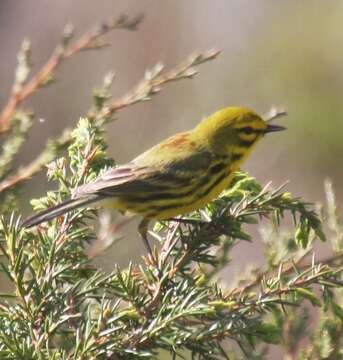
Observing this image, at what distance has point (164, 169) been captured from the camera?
3.58m

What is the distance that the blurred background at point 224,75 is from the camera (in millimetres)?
8070

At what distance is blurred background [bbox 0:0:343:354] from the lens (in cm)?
807

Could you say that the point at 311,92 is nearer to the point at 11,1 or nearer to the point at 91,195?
the point at 11,1

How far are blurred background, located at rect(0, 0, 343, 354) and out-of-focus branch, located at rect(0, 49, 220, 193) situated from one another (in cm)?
405

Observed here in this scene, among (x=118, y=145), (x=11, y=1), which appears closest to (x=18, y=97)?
(x=118, y=145)

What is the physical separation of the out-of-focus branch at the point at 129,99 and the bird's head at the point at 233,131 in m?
0.54

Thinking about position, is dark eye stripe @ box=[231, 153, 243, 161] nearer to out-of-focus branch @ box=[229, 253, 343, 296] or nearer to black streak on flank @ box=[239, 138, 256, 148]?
black streak on flank @ box=[239, 138, 256, 148]

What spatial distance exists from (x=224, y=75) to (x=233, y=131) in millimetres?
5236

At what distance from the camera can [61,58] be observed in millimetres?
3223

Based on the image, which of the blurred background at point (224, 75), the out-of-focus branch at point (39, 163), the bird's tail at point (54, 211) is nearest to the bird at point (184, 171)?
the out-of-focus branch at point (39, 163)

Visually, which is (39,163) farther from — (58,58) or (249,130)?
(249,130)

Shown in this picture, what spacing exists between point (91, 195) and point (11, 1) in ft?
26.2

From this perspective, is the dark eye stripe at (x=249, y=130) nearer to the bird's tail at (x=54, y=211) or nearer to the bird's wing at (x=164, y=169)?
the bird's wing at (x=164, y=169)

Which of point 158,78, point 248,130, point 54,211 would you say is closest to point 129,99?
point 158,78
